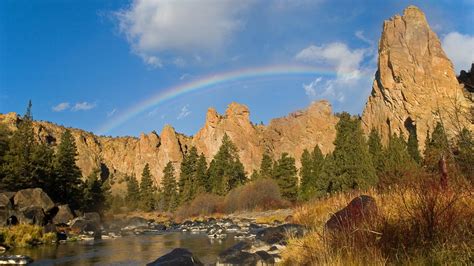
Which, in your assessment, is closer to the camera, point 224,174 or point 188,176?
point 224,174

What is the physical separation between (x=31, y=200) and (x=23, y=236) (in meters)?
9.84

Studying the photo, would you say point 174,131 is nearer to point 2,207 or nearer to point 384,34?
point 384,34

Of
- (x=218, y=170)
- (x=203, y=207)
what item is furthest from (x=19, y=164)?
(x=218, y=170)

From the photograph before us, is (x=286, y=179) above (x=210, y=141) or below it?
below

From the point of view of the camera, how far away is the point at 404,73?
110812 mm

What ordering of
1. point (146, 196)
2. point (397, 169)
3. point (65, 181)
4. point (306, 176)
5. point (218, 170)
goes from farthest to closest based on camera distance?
point (146, 196) → point (218, 170) → point (306, 176) → point (65, 181) → point (397, 169)

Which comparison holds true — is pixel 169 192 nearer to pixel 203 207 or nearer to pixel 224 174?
pixel 224 174

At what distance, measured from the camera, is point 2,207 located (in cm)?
2677

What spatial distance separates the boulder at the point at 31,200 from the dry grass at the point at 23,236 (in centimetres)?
533

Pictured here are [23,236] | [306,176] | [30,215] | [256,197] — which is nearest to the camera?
[23,236]

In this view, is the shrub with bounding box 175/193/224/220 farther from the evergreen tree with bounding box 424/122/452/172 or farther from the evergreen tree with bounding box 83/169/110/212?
the evergreen tree with bounding box 424/122/452/172

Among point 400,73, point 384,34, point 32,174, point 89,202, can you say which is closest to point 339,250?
point 32,174

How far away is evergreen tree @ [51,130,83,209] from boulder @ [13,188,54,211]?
1683 centimetres

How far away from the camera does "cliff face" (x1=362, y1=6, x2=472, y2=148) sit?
351 feet
